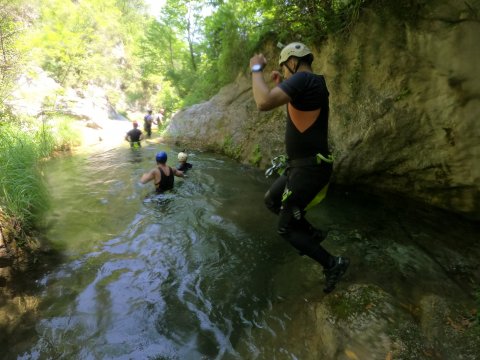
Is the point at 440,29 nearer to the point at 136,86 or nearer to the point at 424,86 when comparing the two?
the point at 424,86

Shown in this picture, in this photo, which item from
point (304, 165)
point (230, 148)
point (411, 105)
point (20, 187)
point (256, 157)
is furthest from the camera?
point (230, 148)

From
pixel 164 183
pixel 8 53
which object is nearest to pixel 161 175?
pixel 164 183

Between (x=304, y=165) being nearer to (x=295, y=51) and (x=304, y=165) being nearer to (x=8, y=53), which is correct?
(x=295, y=51)

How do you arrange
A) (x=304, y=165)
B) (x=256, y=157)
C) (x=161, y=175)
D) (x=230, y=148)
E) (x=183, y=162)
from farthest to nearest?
(x=230, y=148)
(x=256, y=157)
(x=183, y=162)
(x=161, y=175)
(x=304, y=165)

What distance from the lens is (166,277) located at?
373cm

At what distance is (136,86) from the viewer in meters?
38.1

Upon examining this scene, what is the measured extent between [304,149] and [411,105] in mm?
2690

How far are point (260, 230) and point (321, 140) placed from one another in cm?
227

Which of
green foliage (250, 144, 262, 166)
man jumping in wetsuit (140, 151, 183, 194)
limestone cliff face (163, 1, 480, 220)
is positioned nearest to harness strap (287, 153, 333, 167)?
limestone cliff face (163, 1, 480, 220)

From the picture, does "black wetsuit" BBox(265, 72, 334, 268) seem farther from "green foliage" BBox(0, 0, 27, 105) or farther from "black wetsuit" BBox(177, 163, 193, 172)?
"green foliage" BBox(0, 0, 27, 105)

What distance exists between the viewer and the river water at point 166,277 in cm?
275

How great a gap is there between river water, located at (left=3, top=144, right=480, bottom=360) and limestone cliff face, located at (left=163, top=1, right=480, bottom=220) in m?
0.87

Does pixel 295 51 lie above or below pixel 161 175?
above

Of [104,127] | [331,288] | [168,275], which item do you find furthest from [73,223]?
[104,127]
